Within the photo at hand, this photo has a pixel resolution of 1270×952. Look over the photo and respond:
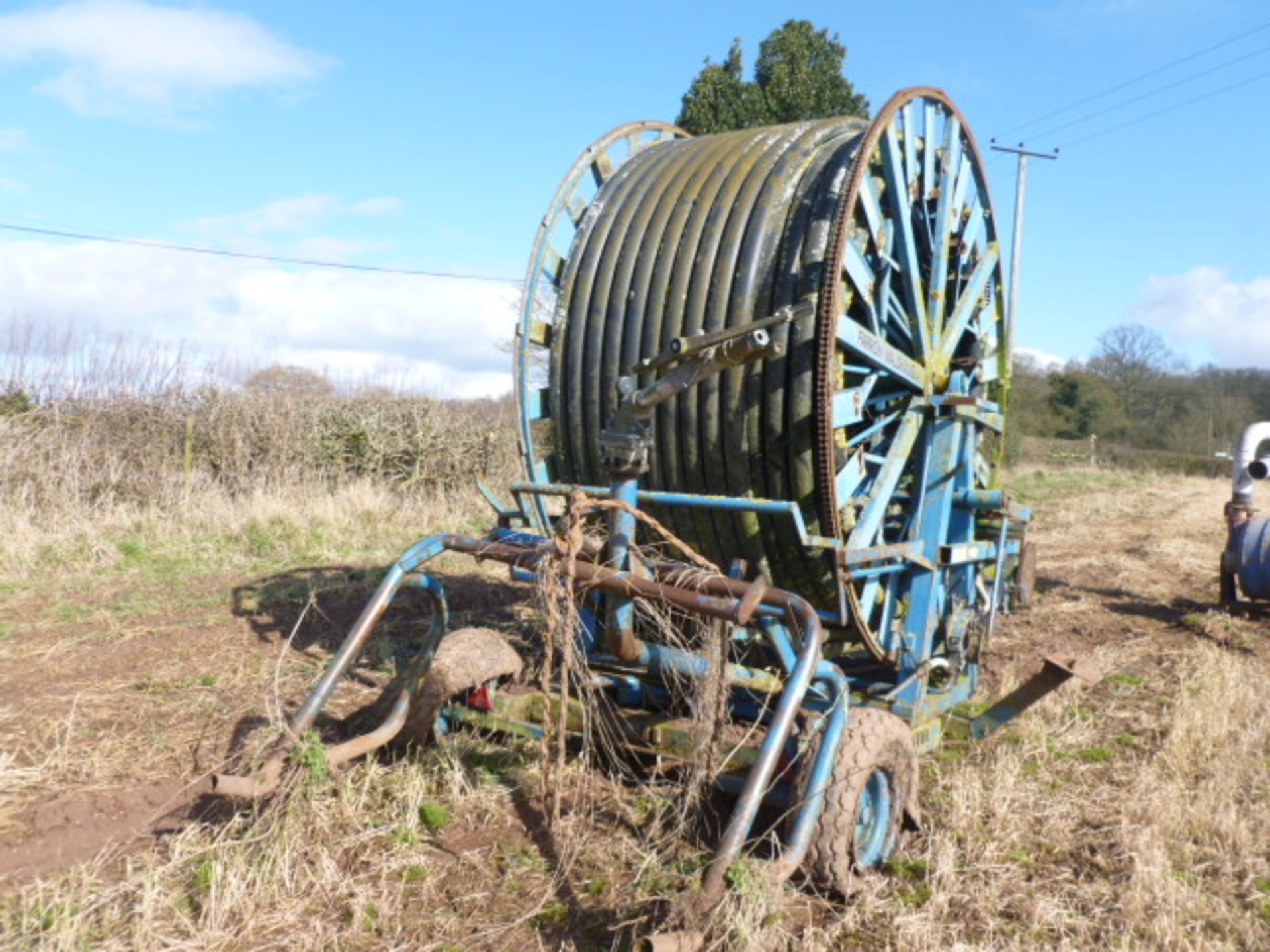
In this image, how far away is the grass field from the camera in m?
3.17

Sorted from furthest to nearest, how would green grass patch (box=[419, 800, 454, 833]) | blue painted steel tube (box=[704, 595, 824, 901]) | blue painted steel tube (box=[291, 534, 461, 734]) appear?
1. green grass patch (box=[419, 800, 454, 833])
2. blue painted steel tube (box=[291, 534, 461, 734])
3. blue painted steel tube (box=[704, 595, 824, 901])

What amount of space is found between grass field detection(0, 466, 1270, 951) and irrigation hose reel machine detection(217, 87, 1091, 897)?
8.8 inches

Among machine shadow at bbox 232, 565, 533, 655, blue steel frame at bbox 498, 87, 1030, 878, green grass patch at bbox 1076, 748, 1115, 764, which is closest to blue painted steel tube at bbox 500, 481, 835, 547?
blue steel frame at bbox 498, 87, 1030, 878

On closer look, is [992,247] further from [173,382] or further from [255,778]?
[173,382]

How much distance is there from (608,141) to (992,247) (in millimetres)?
2543

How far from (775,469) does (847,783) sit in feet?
5.90

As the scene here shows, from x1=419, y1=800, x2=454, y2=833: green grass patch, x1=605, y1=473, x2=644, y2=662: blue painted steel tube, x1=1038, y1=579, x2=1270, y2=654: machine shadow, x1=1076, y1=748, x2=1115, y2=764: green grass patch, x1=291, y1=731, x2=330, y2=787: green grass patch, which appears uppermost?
x1=605, y1=473, x2=644, y2=662: blue painted steel tube

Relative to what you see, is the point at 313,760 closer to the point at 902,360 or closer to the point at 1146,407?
the point at 902,360

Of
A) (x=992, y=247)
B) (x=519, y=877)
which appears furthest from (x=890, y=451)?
(x=519, y=877)

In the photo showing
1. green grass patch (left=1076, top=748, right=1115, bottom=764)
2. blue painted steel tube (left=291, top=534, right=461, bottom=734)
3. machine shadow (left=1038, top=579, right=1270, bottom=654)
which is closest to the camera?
blue painted steel tube (left=291, top=534, right=461, bottom=734)

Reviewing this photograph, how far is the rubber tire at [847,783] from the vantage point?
10.8 feet

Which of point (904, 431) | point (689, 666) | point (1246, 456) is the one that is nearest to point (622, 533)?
point (689, 666)

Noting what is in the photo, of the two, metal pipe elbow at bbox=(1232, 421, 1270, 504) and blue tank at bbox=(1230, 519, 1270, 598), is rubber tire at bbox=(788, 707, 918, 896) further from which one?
metal pipe elbow at bbox=(1232, 421, 1270, 504)

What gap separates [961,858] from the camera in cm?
374
